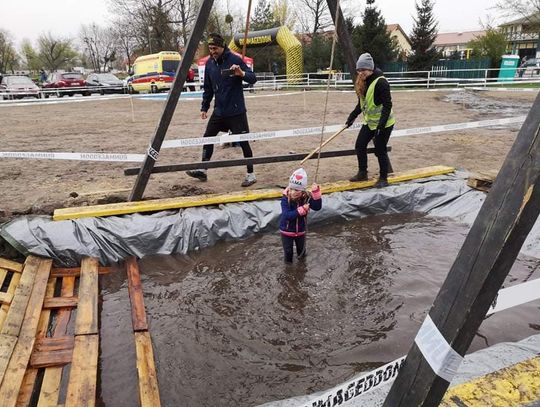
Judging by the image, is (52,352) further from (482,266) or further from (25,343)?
(482,266)

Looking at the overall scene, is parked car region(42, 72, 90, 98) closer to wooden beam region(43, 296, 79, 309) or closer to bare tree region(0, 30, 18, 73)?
wooden beam region(43, 296, 79, 309)

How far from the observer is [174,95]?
5211 mm

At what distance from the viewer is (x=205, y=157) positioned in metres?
6.24

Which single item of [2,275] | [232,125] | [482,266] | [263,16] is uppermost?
[263,16]

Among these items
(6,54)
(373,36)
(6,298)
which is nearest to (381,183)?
(6,298)

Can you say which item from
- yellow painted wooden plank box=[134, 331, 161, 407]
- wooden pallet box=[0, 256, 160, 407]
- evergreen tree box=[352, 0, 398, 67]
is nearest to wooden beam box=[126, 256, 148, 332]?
wooden pallet box=[0, 256, 160, 407]

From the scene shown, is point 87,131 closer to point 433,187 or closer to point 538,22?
point 433,187

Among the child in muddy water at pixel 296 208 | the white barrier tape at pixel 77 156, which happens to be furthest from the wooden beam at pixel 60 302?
the white barrier tape at pixel 77 156

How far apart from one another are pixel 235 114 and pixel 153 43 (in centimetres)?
4437

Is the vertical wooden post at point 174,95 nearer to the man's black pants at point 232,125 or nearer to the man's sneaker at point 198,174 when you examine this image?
the man's black pants at point 232,125

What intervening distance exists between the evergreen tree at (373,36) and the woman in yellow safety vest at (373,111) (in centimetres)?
2822

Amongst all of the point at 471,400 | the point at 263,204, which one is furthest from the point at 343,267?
the point at 471,400

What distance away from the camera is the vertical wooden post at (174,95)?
5047 mm

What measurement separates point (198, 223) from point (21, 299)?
192cm
